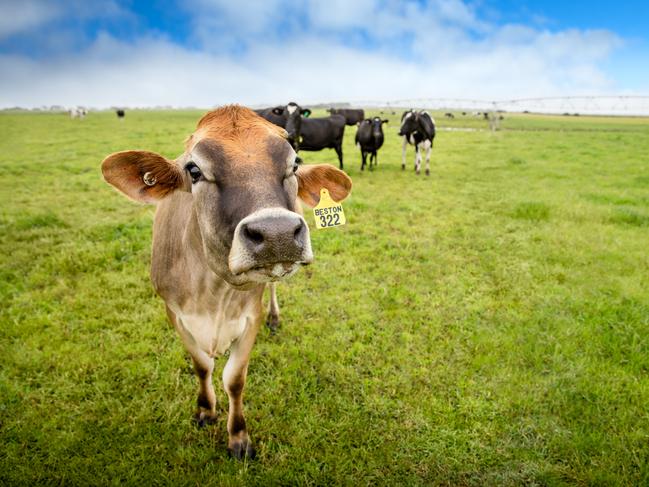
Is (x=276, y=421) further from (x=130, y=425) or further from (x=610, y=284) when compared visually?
(x=610, y=284)

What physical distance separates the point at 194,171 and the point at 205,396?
1.89 metres

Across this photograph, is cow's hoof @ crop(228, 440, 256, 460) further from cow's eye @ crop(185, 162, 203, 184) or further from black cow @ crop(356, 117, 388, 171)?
black cow @ crop(356, 117, 388, 171)

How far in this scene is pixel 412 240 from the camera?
703 centimetres

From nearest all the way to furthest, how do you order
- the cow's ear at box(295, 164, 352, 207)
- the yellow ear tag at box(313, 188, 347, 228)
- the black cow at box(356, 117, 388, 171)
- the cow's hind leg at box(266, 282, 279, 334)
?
the cow's ear at box(295, 164, 352, 207)
the yellow ear tag at box(313, 188, 347, 228)
the cow's hind leg at box(266, 282, 279, 334)
the black cow at box(356, 117, 388, 171)

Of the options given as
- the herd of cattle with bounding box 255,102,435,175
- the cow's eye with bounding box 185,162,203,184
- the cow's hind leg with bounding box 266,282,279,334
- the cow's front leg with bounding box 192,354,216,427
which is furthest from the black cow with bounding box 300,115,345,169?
the cow's eye with bounding box 185,162,203,184

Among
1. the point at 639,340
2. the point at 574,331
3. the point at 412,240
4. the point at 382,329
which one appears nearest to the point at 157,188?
the point at 382,329

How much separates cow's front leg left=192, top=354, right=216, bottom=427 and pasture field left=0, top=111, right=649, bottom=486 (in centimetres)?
8

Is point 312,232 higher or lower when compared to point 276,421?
higher

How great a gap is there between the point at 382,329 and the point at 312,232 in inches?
119

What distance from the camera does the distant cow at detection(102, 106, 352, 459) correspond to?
5.85 feet

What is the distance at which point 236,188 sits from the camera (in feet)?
6.37

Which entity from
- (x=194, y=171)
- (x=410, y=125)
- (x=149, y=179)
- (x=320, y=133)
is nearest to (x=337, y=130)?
(x=320, y=133)

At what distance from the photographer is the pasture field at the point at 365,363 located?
2.89m

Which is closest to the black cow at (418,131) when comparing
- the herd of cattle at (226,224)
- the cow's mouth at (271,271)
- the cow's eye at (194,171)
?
the herd of cattle at (226,224)
